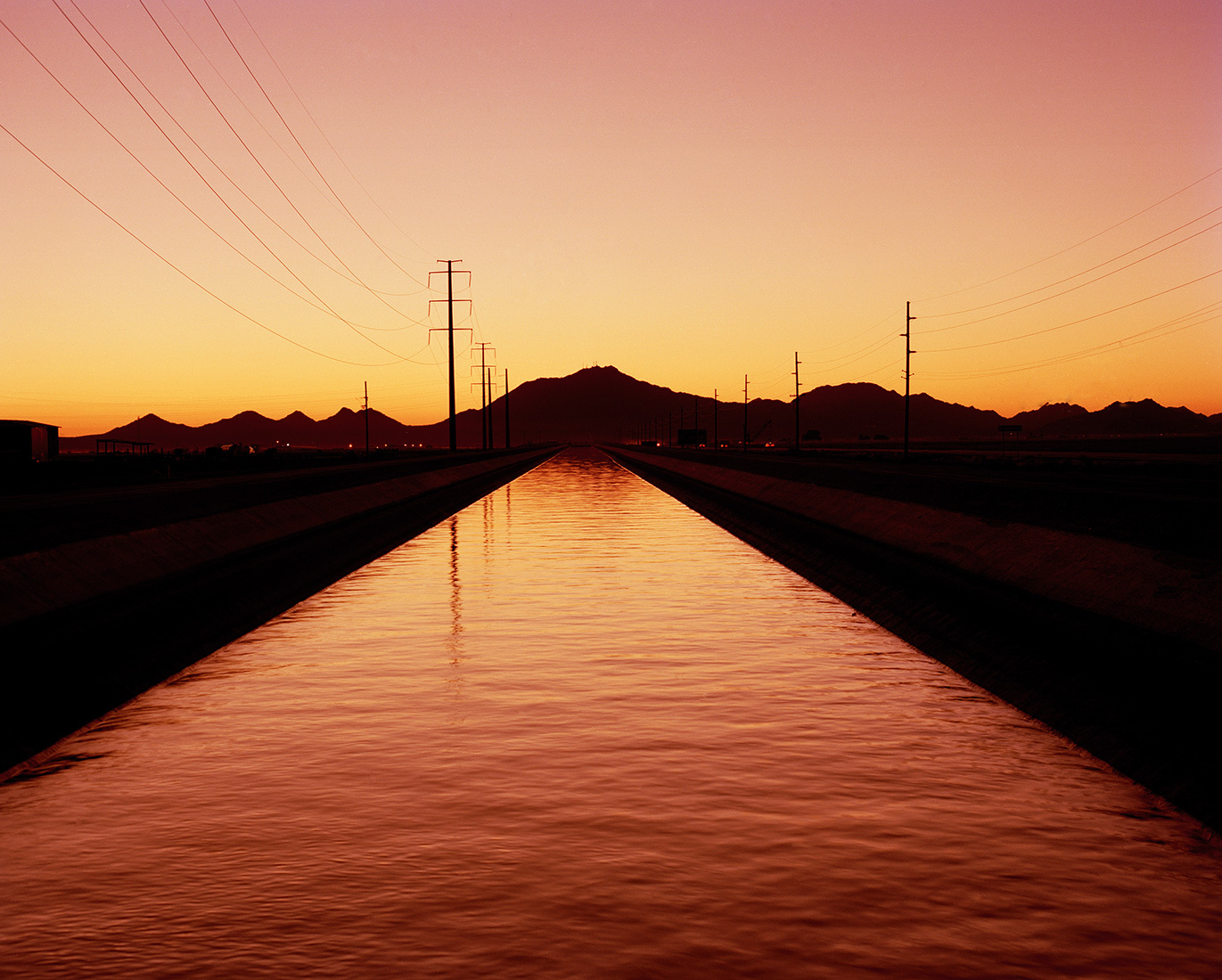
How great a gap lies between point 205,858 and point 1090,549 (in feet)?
52.5

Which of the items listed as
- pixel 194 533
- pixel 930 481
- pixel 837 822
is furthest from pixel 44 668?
pixel 930 481

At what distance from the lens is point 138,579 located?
23.1 metres

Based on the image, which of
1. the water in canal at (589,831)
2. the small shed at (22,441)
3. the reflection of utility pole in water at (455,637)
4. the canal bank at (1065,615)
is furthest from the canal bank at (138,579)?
the small shed at (22,441)

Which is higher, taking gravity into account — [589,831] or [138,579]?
[138,579]

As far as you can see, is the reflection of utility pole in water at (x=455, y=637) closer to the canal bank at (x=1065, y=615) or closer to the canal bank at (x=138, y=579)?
the canal bank at (x=138, y=579)

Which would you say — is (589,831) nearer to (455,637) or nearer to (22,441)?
(455,637)

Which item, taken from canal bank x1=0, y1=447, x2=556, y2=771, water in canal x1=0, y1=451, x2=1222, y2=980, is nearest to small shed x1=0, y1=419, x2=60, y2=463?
canal bank x1=0, y1=447, x2=556, y2=771

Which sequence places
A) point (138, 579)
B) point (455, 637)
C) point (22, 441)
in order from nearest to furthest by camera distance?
1. point (455, 637)
2. point (138, 579)
3. point (22, 441)

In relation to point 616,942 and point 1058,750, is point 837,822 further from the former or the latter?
point 1058,750

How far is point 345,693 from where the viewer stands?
12.6 meters

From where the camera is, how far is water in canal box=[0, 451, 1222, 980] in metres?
5.78

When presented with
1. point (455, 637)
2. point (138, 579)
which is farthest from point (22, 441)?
point (455, 637)

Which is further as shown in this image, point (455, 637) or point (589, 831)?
point (455, 637)

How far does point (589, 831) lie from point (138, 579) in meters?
17.5
